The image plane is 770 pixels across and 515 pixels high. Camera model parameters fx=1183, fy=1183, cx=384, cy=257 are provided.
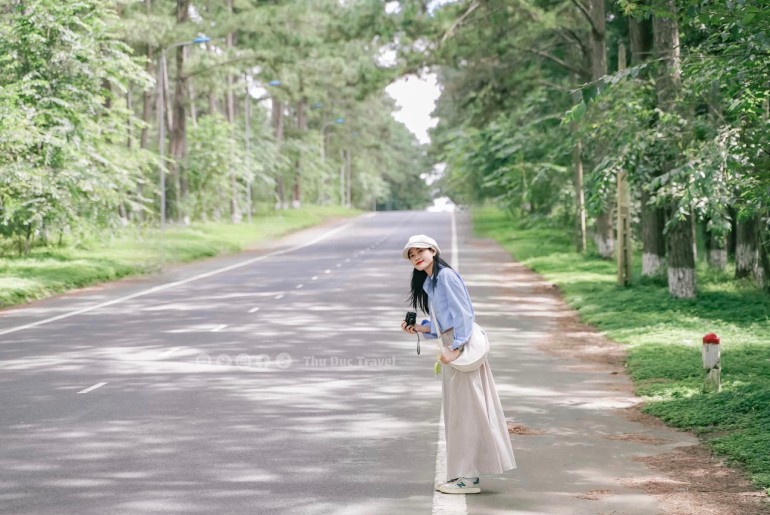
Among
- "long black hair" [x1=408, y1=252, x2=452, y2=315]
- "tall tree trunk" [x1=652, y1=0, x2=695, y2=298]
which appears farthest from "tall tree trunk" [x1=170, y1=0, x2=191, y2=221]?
"long black hair" [x1=408, y1=252, x2=452, y2=315]

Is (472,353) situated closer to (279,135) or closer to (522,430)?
(522,430)

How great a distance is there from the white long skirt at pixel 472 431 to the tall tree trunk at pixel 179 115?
44.4 meters

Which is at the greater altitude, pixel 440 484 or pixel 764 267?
pixel 764 267

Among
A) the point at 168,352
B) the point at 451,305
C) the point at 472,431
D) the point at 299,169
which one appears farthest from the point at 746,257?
the point at 299,169

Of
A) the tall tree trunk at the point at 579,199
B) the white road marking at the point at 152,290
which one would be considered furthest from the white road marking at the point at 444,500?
the tall tree trunk at the point at 579,199

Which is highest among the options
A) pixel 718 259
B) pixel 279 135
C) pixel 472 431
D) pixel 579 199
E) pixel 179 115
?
pixel 279 135

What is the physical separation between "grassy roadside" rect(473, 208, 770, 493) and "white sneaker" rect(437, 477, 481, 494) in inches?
78.3

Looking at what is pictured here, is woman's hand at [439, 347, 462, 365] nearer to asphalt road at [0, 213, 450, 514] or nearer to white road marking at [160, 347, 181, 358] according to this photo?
asphalt road at [0, 213, 450, 514]

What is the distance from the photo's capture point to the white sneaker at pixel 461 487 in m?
8.20

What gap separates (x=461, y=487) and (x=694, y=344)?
9.01 m

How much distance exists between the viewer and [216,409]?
11.9 m

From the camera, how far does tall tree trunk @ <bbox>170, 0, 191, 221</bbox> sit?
51.1 m

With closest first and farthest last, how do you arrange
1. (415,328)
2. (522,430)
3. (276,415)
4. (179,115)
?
(415,328), (522,430), (276,415), (179,115)

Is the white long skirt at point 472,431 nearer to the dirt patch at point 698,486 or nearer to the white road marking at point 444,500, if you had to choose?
the white road marking at point 444,500
